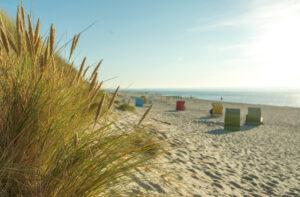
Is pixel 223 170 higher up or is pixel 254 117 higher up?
pixel 254 117

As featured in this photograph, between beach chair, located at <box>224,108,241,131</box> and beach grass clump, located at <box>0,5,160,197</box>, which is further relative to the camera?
beach chair, located at <box>224,108,241,131</box>

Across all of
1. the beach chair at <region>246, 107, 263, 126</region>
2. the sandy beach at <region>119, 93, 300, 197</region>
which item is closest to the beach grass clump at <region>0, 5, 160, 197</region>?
the sandy beach at <region>119, 93, 300, 197</region>

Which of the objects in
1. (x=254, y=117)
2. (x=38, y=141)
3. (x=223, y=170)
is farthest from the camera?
(x=254, y=117)

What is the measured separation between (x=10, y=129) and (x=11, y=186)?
0.36 metres

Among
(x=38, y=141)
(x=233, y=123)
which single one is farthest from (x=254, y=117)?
(x=38, y=141)

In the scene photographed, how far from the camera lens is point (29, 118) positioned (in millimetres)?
1151

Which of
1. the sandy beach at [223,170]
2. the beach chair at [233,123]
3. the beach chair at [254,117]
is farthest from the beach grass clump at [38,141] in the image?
the beach chair at [254,117]

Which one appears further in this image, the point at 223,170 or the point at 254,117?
the point at 254,117

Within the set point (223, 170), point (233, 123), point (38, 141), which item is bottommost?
point (223, 170)

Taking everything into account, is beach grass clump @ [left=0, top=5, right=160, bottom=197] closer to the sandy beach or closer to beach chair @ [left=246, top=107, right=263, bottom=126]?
the sandy beach

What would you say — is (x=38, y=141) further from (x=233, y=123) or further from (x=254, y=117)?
(x=254, y=117)

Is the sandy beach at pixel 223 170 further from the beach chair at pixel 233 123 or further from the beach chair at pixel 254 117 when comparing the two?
the beach chair at pixel 254 117

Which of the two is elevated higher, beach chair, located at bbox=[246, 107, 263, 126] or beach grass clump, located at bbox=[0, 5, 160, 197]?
beach grass clump, located at bbox=[0, 5, 160, 197]

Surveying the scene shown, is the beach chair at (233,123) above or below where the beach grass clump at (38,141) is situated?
below
